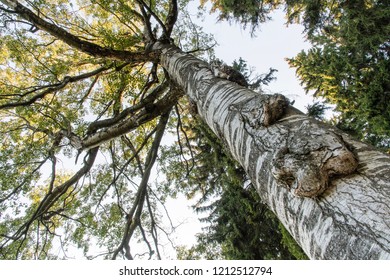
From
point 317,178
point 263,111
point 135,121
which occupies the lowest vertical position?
point 317,178

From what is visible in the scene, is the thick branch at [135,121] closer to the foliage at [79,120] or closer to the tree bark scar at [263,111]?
the foliage at [79,120]

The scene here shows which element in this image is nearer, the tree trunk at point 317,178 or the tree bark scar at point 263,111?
the tree trunk at point 317,178

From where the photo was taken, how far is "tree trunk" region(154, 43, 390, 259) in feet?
2.43

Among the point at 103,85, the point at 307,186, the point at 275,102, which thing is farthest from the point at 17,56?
the point at 307,186

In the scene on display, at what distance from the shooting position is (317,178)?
0.86 m

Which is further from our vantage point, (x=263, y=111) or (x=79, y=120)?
(x=79, y=120)

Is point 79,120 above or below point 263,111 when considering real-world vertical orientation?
above

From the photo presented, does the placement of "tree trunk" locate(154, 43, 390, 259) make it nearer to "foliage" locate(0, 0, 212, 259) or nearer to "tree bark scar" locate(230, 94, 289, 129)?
"tree bark scar" locate(230, 94, 289, 129)

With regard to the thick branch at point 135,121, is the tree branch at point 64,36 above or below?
above

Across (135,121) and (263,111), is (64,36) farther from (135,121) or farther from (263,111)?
(263,111)

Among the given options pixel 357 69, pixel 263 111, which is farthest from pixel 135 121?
pixel 357 69

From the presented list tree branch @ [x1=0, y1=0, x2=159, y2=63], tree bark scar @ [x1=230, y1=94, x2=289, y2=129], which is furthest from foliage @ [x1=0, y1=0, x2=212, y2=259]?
tree bark scar @ [x1=230, y1=94, x2=289, y2=129]

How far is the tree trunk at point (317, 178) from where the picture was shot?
0.74 meters

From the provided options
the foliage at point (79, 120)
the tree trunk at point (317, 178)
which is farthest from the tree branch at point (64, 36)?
the tree trunk at point (317, 178)
